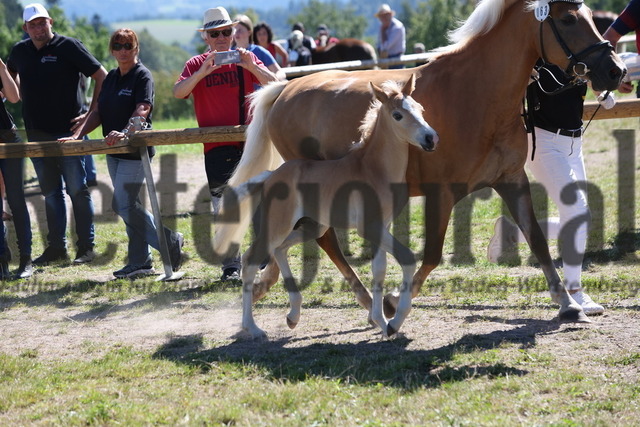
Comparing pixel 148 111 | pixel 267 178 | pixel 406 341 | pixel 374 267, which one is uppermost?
pixel 148 111

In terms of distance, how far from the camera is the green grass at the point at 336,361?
12.6ft

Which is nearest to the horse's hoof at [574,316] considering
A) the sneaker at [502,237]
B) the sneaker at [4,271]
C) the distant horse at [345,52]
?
the sneaker at [502,237]

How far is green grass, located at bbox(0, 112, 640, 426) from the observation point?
383 centimetres

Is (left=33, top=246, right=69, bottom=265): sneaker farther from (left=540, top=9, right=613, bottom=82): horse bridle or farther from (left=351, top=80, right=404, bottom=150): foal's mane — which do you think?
(left=540, top=9, right=613, bottom=82): horse bridle

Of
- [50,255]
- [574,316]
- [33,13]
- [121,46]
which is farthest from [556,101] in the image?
[50,255]

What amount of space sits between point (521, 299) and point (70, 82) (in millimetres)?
4424

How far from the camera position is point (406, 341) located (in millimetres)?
5059

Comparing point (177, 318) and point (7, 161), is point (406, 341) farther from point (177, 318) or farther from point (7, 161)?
point (7, 161)

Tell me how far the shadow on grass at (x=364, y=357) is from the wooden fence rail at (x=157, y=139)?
193cm

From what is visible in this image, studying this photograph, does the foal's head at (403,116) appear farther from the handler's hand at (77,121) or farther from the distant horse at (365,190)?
the handler's hand at (77,121)

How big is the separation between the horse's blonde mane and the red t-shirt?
202cm

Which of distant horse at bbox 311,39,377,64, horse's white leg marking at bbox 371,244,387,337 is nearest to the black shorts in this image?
horse's white leg marking at bbox 371,244,387,337

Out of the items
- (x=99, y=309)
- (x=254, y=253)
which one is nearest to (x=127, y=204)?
(x=99, y=309)

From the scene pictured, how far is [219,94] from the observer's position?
698 centimetres
